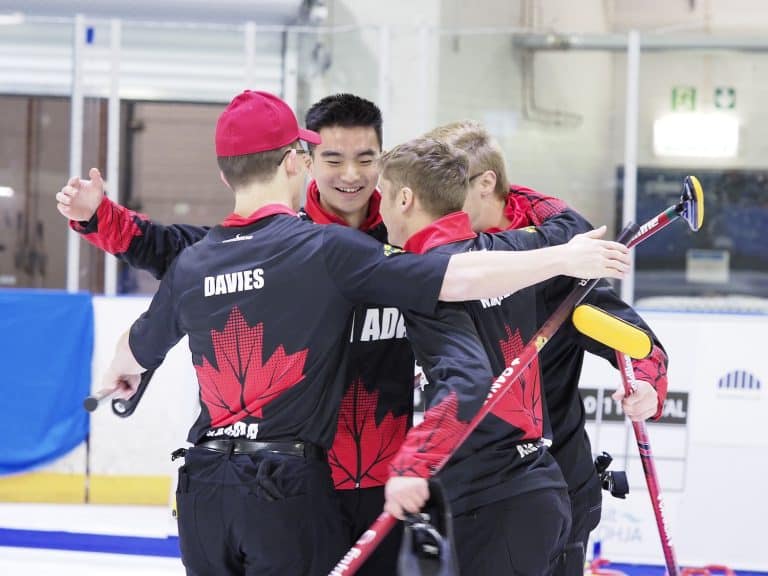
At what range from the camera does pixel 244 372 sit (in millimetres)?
2242

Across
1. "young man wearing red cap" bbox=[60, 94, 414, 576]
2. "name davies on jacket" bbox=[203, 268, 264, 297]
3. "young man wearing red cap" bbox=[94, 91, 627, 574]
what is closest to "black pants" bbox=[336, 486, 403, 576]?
"young man wearing red cap" bbox=[60, 94, 414, 576]

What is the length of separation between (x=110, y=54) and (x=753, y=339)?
3701 millimetres

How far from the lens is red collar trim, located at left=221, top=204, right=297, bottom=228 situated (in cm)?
Answer: 229

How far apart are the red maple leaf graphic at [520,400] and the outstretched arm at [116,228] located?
99cm

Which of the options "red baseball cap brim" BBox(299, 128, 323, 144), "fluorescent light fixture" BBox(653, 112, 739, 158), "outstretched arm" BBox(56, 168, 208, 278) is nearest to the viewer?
"red baseball cap brim" BBox(299, 128, 323, 144)

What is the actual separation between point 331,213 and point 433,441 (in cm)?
100

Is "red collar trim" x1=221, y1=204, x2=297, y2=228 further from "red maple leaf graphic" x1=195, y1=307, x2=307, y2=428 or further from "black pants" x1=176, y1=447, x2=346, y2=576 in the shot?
"black pants" x1=176, y1=447, x2=346, y2=576

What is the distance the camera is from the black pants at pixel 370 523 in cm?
255

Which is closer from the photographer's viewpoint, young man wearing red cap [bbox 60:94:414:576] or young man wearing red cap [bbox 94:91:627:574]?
young man wearing red cap [bbox 94:91:627:574]

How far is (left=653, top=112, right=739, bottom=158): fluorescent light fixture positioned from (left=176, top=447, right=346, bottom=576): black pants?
15.7 feet

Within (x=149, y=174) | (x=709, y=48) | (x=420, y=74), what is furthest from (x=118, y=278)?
(x=709, y=48)

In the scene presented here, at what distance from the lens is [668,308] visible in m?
6.37

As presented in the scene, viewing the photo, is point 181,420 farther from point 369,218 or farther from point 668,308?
point 369,218

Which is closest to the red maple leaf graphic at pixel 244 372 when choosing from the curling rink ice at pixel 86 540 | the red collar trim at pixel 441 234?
the red collar trim at pixel 441 234
